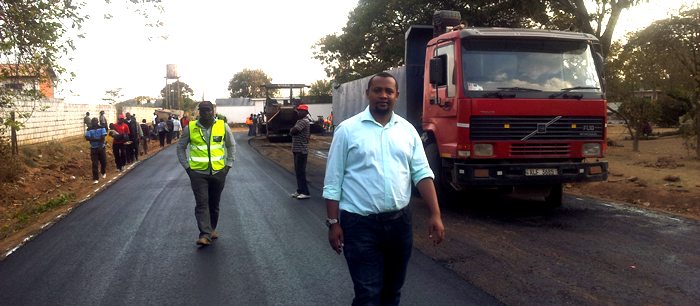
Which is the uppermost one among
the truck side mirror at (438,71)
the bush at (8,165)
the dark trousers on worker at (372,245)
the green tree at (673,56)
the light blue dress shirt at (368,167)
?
the green tree at (673,56)

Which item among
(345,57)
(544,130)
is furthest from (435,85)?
(345,57)

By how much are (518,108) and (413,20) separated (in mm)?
24622

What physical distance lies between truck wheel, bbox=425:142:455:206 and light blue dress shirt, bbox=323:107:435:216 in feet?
20.8

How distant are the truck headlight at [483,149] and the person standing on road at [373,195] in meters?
5.40

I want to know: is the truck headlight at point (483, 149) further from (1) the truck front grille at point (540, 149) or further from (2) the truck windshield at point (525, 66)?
(2) the truck windshield at point (525, 66)

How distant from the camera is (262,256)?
274 inches

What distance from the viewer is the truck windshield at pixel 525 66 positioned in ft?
30.2

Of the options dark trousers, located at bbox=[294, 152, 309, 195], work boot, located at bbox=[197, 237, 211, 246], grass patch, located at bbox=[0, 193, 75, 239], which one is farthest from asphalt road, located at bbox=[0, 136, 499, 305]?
grass patch, located at bbox=[0, 193, 75, 239]

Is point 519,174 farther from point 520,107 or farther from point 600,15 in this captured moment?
point 600,15

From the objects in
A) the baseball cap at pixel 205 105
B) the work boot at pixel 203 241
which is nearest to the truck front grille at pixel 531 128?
the baseball cap at pixel 205 105

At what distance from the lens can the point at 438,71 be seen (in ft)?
31.6

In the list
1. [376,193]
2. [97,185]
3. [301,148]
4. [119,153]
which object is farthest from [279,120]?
[376,193]

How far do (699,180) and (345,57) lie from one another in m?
29.7

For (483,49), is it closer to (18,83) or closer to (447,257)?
(447,257)
